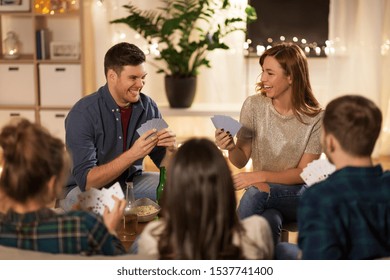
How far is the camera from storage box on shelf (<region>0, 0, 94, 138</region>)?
5379 millimetres

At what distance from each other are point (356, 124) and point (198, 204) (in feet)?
1.57

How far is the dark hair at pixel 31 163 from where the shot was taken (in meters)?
1.72

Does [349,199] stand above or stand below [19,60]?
below

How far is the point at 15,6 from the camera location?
5395mm

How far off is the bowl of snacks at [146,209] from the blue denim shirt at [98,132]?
256 millimetres

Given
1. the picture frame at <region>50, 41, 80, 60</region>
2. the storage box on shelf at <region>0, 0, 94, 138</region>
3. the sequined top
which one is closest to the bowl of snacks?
the sequined top

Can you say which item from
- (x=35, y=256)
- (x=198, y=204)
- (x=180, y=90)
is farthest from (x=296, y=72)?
(x=180, y=90)

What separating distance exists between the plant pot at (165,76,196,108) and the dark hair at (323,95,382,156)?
3606 mm

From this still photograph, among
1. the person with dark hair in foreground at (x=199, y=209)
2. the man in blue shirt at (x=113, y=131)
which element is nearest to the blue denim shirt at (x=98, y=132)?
the man in blue shirt at (x=113, y=131)

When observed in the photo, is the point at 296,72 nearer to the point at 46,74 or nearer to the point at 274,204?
the point at 274,204

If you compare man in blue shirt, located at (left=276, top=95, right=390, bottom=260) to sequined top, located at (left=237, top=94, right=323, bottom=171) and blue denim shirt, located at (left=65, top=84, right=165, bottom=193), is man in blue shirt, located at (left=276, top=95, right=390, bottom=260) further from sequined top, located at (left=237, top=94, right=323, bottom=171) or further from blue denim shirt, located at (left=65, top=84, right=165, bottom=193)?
blue denim shirt, located at (left=65, top=84, right=165, bottom=193)
